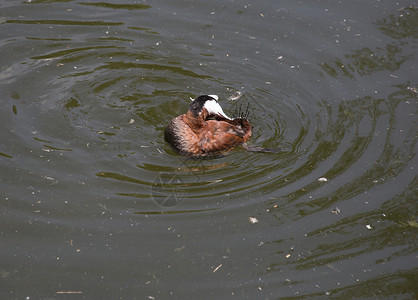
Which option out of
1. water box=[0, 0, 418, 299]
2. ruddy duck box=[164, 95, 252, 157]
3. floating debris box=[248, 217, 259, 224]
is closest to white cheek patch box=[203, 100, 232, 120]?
ruddy duck box=[164, 95, 252, 157]

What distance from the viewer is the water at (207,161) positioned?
4852mm

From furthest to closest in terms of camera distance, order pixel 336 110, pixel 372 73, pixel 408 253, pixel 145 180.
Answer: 1. pixel 372 73
2. pixel 336 110
3. pixel 145 180
4. pixel 408 253

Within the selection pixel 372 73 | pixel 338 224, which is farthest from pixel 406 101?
pixel 338 224

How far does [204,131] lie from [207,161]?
35cm

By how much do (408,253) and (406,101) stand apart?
2.66m

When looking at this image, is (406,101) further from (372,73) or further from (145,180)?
(145,180)

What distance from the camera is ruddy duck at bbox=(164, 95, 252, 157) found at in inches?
234

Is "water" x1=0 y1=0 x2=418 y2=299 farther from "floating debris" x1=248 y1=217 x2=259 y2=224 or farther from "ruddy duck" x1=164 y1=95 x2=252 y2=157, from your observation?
"ruddy duck" x1=164 y1=95 x2=252 y2=157

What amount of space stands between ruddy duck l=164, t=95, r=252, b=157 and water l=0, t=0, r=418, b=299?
0.51 ft

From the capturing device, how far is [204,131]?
604 centimetres

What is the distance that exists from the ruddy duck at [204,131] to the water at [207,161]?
0.51 ft

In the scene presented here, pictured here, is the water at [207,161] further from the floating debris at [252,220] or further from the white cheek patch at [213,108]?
the white cheek patch at [213,108]

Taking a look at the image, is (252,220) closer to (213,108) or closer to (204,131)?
(204,131)

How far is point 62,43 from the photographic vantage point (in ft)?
26.1
